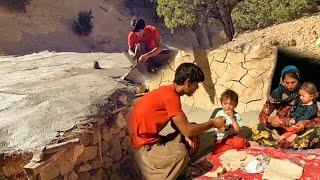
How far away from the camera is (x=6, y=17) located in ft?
59.6

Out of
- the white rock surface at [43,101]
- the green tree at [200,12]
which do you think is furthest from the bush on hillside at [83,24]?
the white rock surface at [43,101]

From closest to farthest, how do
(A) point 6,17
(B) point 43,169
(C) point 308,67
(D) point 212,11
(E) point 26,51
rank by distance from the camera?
1. (B) point 43,169
2. (C) point 308,67
3. (D) point 212,11
4. (E) point 26,51
5. (A) point 6,17

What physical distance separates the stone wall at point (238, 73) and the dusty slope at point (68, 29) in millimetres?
9589

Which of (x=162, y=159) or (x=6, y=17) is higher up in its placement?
(x=6, y=17)

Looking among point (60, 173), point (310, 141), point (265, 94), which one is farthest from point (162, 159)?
point (265, 94)

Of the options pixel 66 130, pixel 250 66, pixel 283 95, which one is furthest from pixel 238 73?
pixel 66 130

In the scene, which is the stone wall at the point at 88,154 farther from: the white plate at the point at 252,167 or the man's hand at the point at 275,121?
the man's hand at the point at 275,121

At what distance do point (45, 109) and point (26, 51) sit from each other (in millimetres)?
13417

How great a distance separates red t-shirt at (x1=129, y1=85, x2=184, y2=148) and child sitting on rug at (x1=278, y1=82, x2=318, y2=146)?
1.21 m

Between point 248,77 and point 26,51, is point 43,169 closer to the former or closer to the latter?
point 248,77

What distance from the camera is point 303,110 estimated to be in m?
4.15

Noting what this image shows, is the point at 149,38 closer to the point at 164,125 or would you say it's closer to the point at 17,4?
the point at 164,125

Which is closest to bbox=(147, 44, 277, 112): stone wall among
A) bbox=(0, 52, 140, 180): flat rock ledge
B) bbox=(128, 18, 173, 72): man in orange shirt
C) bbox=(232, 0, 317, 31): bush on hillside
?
bbox=(128, 18, 173, 72): man in orange shirt

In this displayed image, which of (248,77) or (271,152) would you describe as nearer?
(271,152)
